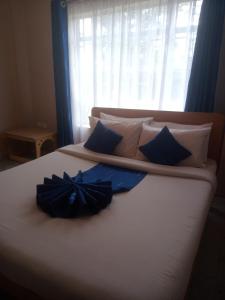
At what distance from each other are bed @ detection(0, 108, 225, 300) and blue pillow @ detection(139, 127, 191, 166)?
0.34 metres

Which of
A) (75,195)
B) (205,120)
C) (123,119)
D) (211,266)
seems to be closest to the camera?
(75,195)

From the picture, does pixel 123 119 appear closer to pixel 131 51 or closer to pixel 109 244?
pixel 131 51

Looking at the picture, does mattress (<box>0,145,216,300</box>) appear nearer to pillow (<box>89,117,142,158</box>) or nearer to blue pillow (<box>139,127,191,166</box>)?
blue pillow (<box>139,127,191,166</box>)

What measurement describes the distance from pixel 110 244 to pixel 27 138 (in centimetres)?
258

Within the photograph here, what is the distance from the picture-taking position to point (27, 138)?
125 inches

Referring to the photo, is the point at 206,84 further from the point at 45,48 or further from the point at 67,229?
the point at 45,48

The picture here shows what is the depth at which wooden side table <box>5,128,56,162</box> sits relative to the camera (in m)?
3.16

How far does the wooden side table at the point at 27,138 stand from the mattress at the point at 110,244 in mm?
1602

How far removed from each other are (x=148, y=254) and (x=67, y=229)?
448mm

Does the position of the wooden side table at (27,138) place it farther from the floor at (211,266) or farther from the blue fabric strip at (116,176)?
the floor at (211,266)

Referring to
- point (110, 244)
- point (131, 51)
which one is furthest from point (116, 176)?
point (131, 51)

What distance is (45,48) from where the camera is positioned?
341 centimetres

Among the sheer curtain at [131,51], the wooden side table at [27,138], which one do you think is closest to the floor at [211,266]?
the sheer curtain at [131,51]

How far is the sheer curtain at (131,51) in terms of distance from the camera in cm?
235
